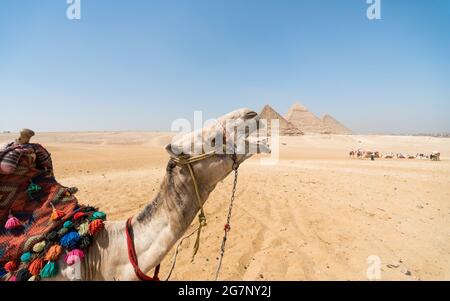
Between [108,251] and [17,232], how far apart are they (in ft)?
2.67

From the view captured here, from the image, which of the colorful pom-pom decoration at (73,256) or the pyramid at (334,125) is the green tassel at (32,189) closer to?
the colorful pom-pom decoration at (73,256)

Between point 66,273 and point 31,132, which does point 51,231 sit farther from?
point 31,132

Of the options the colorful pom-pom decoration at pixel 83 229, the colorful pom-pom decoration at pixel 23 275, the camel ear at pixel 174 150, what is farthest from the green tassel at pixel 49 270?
the camel ear at pixel 174 150

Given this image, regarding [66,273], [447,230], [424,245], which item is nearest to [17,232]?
[66,273]

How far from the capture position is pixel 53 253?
1.95m

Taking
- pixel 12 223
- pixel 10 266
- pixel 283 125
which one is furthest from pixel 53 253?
pixel 283 125

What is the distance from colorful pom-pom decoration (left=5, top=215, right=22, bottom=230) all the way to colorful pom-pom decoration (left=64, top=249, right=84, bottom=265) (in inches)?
22.0

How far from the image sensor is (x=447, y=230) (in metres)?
6.36

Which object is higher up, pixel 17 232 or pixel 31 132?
pixel 31 132

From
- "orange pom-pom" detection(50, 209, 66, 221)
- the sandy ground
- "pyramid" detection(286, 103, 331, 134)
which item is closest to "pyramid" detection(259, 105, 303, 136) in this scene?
"pyramid" detection(286, 103, 331, 134)

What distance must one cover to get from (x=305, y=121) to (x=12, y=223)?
137 meters

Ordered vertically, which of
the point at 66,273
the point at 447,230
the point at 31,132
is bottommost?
the point at 447,230

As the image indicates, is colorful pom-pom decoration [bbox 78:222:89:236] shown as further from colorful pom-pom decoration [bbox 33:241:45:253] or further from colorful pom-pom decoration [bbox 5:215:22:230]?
colorful pom-pom decoration [bbox 5:215:22:230]

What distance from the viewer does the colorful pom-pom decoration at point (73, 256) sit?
194cm
